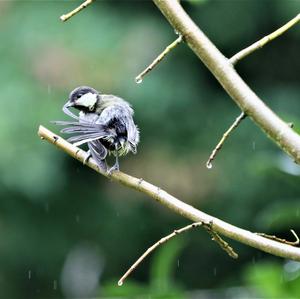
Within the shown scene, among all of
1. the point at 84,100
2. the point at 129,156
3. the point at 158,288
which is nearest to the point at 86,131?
the point at 158,288

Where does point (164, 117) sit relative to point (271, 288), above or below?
above

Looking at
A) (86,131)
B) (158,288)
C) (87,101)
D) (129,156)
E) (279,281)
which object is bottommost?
(279,281)

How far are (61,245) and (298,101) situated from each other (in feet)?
8.85

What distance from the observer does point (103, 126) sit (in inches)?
101

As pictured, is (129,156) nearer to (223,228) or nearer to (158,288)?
(158,288)

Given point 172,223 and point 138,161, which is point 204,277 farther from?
point 138,161

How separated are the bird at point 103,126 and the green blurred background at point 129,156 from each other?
3.37 metres

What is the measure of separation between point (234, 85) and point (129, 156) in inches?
245

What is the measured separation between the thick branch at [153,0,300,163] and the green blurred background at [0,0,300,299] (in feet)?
16.2

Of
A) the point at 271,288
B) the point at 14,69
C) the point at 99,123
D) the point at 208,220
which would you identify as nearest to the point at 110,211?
the point at 14,69

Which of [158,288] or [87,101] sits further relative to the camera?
[87,101]

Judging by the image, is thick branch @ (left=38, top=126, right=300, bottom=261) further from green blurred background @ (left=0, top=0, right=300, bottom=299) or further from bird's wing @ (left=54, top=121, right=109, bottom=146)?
green blurred background @ (left=0, top=0, right=300, bottom=299)

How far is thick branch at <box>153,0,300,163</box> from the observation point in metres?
1.29

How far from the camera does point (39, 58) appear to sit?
21.7 feet
